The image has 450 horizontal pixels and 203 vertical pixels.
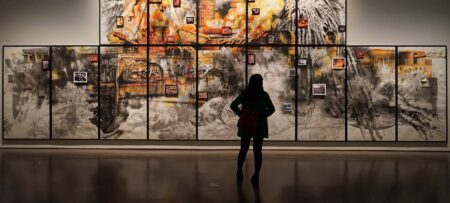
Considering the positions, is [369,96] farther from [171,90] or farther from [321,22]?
[171,90]

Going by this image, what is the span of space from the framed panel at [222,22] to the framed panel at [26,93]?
370 cm

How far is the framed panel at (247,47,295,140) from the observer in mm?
12062

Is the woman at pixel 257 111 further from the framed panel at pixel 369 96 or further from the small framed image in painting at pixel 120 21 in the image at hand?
the small framed image in painting at pixel 120 21

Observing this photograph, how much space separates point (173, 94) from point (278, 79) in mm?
2423

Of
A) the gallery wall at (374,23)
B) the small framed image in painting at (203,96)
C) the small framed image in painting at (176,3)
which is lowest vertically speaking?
the small framed image in painting at (203,96)

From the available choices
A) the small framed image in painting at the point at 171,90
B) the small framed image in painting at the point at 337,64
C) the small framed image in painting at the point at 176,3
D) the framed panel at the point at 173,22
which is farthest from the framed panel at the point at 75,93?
the small framed image in painting at the point at 337,64

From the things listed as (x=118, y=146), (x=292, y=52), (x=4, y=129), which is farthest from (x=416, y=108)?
(x=4, y=129)

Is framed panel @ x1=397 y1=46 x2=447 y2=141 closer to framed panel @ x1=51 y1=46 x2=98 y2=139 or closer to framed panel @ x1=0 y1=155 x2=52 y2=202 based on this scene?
framed panel @ x1=51 y1=46 x2=98 y2=139

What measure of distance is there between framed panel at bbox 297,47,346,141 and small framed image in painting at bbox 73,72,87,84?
4913mm

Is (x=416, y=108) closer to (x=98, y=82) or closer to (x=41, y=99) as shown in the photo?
(x=98, y=82)

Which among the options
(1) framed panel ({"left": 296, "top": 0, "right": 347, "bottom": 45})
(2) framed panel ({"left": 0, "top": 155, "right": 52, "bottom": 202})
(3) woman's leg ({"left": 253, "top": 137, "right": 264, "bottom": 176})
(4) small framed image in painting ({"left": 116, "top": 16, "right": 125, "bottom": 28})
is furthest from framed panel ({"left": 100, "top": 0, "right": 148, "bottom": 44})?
(3) woman's leg ({"left": 253, "top": 137, "right": 264, "bottom": 176})

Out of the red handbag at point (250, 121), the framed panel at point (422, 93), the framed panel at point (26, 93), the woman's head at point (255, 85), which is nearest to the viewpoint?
the red handbag at point (250, 121)

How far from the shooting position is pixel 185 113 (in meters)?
12.2

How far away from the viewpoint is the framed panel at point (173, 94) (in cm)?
1215
